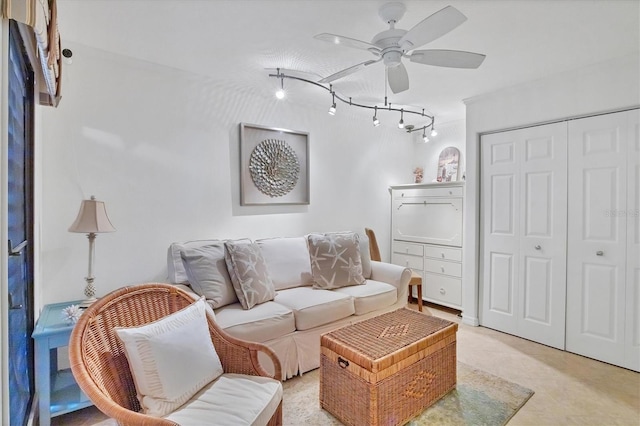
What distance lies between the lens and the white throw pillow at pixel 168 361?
4.54 ft

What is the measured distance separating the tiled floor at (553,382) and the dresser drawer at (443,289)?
0.55 m

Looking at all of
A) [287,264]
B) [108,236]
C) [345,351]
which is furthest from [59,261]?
[345,351]

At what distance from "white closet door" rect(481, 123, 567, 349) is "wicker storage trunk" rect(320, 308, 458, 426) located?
139 cm

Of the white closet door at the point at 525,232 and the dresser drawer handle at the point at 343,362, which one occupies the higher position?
the white closet door at the point at 525,232

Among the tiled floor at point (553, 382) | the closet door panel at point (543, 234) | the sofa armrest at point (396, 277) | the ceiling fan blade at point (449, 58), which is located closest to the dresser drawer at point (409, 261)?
the sofa armrest at point (396, 277)

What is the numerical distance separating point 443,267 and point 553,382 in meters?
1.62

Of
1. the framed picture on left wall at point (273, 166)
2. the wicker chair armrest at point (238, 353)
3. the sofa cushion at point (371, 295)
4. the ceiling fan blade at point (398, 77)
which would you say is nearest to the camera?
the wicker chair armrest at point (238, 353)

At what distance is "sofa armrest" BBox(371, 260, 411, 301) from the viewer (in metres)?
3.24

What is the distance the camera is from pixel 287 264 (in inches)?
120

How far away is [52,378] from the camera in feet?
7.04

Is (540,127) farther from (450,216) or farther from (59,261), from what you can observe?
(59,261)

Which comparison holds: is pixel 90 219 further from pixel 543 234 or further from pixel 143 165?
pixel 543 234

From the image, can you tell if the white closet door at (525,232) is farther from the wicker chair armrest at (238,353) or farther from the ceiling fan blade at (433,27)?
the wicker chair armrest at (238,353)

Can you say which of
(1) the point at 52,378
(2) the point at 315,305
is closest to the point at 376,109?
(2) the point at 315,305
